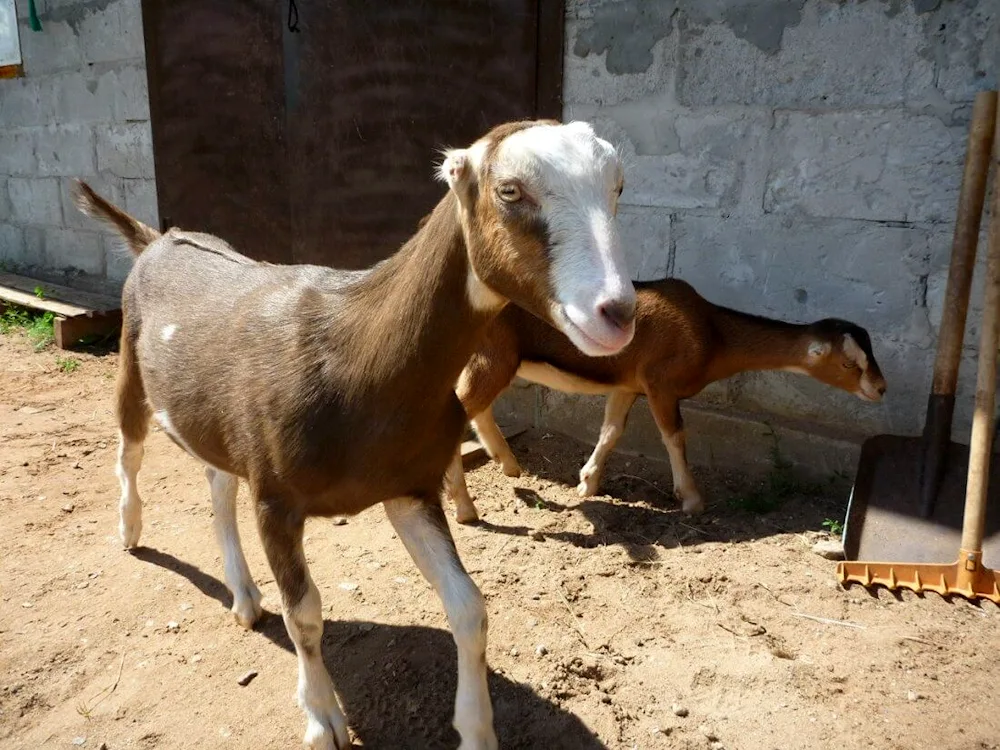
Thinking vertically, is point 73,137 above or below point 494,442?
above

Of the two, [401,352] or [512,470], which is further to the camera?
[512,470]

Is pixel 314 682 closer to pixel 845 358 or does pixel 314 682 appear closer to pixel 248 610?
pixel 248 610

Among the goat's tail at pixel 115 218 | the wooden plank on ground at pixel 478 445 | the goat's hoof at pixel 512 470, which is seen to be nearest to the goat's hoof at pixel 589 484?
the goat's hoof at pixel 512 470

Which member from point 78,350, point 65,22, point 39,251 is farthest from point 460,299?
point 39,251

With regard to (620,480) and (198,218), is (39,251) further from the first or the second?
(620,480)

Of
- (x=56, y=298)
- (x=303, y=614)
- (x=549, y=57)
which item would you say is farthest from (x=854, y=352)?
(x=56, y=298)

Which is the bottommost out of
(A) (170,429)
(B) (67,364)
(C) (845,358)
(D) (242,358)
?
(B) (67,364)

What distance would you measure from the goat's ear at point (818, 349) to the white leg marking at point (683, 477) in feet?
2.30

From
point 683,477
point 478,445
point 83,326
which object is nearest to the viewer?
point 683,477

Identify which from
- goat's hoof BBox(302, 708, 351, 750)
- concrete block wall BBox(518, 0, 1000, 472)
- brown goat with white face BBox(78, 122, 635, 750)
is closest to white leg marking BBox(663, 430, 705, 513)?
concrete block wall BBox(518, 0, 1000, 472)

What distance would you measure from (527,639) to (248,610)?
1.03 metres

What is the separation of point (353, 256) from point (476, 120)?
1.31 meters

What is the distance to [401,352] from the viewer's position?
2203mm

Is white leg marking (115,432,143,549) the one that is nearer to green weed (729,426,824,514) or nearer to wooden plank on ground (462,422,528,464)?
wooden plank on ground (462,422,528,464)
